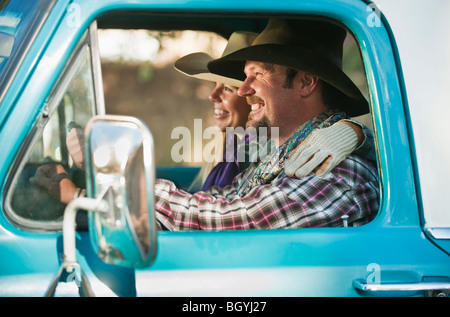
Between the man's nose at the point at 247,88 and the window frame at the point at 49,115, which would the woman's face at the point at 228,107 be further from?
the window frame at the point at 49,115

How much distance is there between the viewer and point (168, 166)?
10.3ft

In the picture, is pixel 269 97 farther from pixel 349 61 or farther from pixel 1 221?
pixel 1 221

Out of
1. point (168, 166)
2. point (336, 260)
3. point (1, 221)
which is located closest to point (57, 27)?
point (1, 221)

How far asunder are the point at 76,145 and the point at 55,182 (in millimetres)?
132

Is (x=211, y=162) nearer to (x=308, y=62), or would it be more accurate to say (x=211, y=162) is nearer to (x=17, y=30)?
(x=308, y=62)

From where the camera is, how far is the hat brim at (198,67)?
269 centimetres

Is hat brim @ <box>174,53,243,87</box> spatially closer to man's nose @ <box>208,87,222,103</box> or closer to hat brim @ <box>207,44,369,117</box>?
man's nose @ <box>208,87,222,103</box>

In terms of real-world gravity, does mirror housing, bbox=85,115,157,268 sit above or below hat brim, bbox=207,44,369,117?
below

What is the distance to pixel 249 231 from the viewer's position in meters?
1.39

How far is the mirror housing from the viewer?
41.4 inches

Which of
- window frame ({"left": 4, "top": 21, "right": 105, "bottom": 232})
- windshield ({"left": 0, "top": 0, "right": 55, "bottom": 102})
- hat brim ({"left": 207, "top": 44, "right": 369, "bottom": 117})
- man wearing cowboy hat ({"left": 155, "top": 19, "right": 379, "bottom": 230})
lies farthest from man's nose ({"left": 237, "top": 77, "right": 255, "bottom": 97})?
windshield ({"left": 0, "top": 0, "right": 55, "bottom": 102})

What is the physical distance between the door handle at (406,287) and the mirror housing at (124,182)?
2.00 feet

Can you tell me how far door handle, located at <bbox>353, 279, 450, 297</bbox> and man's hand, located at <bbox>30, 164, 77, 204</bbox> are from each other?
0.90m

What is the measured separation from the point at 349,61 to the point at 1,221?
148 centimetres
